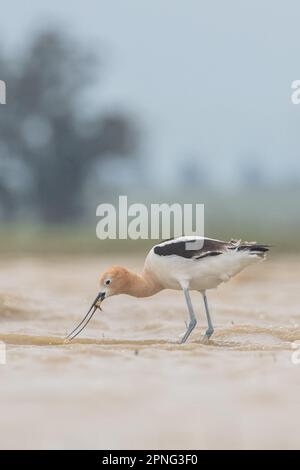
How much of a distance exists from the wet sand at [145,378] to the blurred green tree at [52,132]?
39438 millimetres

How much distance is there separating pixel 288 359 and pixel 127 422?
255 cm

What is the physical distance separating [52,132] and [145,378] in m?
46.9

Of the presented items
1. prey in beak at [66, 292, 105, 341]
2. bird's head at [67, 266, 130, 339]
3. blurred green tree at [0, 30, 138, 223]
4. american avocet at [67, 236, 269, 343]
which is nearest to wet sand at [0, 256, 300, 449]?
prey in beak at [66, 292, 105, 341]

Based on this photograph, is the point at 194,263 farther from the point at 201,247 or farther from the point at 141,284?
the point at 141,284

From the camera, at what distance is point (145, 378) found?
24.3 feet

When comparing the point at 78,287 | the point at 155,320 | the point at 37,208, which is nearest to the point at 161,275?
the point at 155,320

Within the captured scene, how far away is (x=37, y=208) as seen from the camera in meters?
52.3

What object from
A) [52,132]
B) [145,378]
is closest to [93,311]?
[145,378]

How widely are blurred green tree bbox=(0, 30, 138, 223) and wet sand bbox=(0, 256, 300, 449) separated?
39.4 m

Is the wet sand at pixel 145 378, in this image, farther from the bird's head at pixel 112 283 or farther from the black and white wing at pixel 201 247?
the black and white wing at pixel 201 247
